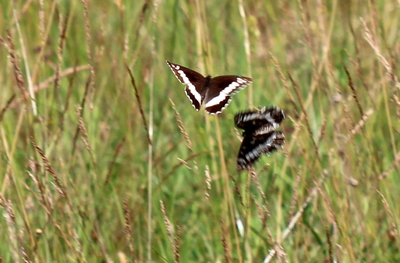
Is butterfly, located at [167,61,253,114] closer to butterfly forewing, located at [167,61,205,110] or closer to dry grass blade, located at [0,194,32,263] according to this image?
butterfly forewing, located at [167,61,205,110]

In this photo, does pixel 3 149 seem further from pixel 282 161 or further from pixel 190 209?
pixel 282 161

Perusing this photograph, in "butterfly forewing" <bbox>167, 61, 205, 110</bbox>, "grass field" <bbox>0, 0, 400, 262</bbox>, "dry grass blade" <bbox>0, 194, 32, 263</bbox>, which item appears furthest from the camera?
"butterfly forewing" <bbox>167, 61, 205, 110</bbox>

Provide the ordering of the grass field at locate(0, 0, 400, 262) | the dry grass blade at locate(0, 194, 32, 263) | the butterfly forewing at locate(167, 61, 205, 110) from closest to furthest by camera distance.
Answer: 1. the dry grass blade at locate(0, 194, 32, 263)
2. the grass field at locate(0, 0, 400, 262)
3. the butterfly forewing at locate(167, 61, 205, 110)

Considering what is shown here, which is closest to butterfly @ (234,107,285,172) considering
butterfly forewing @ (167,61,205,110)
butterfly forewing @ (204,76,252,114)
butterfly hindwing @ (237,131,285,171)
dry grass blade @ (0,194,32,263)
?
butterfly hindwing @ (237,131,285,171)

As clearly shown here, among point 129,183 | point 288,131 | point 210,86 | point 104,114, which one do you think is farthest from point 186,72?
point 104,114

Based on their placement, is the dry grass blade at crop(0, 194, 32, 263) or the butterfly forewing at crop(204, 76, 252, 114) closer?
the dry grass blade at crop(0, 194, 32, 263)

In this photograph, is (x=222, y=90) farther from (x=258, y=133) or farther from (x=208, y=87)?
(x=258, y=133)

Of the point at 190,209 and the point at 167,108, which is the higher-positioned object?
the point at 167,108
